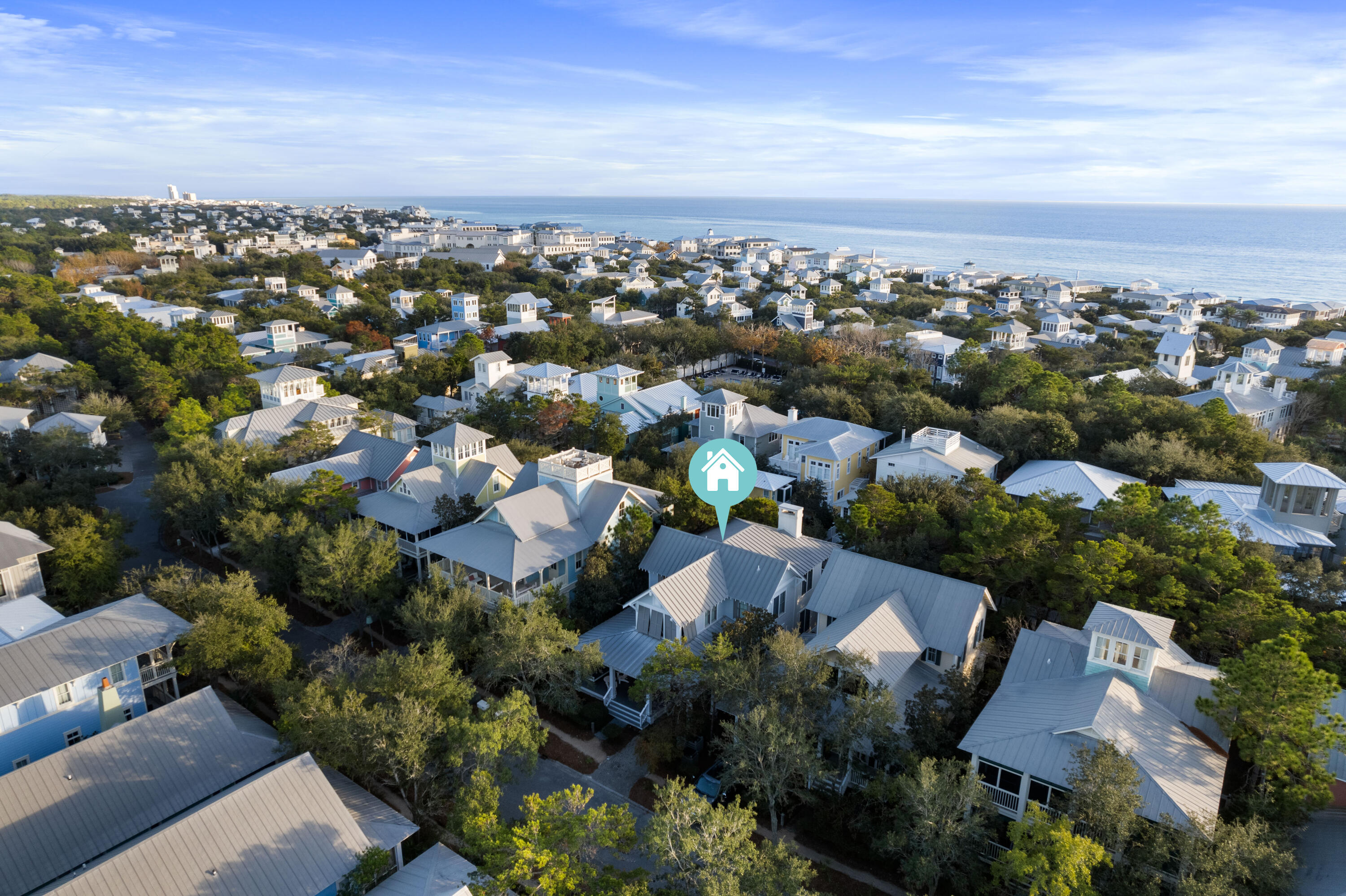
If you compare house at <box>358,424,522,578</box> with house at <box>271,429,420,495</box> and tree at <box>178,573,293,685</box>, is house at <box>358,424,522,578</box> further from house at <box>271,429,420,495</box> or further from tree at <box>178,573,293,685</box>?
tree at <box>178,573,293,685</box>

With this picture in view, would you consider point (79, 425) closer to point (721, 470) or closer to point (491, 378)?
point (491, 378)

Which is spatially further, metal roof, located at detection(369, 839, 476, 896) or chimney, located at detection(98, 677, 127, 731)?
chimney, located at detection(98, 677, 127, 731)

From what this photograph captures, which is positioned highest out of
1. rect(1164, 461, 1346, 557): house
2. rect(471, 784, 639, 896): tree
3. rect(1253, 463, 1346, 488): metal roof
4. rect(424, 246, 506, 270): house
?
rect(424, 246, 506, 270): house

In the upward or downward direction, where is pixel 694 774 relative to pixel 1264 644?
downward

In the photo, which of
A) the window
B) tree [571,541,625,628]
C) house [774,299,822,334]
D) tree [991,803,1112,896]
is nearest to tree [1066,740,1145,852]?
tree [991,803,1112,896]

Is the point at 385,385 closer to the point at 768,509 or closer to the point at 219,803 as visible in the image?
the point at 768,509

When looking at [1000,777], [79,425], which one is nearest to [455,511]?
[1000,777]

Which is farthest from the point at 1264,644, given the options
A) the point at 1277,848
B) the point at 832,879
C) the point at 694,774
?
the point at 694,774
